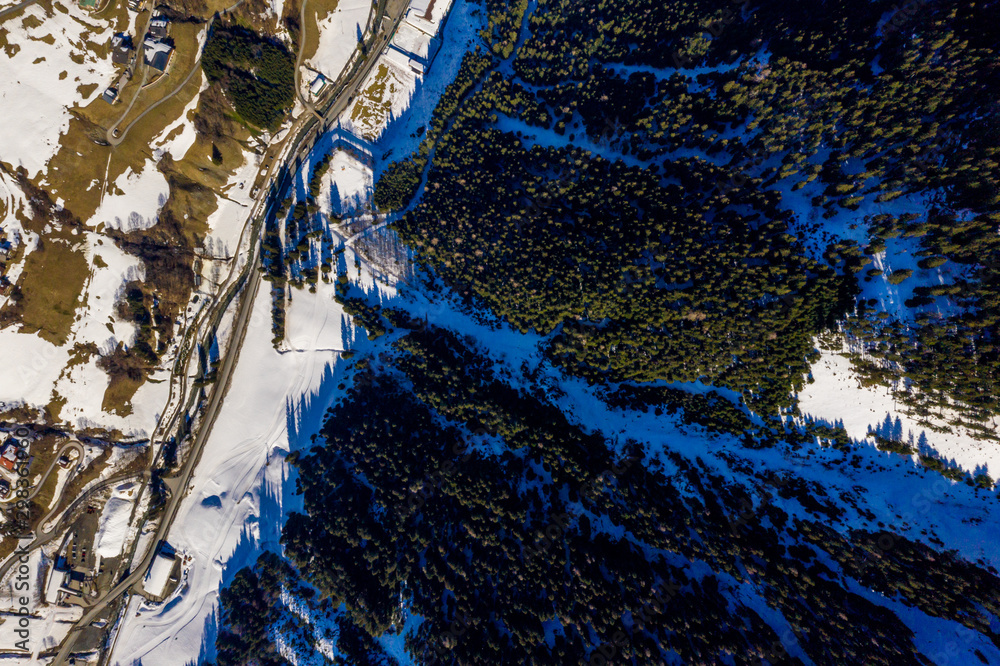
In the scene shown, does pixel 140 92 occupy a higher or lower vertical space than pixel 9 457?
higher

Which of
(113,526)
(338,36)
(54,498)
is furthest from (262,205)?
(113,526)

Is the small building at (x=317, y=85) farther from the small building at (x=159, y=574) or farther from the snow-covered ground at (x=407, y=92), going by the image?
the small building at (x=159, y=574)

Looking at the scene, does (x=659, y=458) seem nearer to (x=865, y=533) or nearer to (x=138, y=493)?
(x=865, y=533)

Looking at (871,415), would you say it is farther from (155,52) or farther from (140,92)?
(140,92)

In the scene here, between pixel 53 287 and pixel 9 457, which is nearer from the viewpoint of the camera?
pixel 9 457

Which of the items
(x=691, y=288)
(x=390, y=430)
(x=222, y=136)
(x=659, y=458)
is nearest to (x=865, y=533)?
(x=659, y=458)

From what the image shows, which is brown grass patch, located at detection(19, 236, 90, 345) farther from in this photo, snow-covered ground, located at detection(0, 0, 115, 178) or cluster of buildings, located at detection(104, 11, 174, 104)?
cluster of buildings, located at detection(104, 11, 174, 104)
